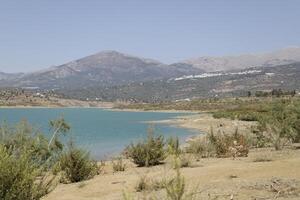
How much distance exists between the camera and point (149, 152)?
19.3 meters

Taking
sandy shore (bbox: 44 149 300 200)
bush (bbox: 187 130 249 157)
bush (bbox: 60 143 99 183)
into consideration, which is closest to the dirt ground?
sandy shore (bbox: 44 149 300 200)

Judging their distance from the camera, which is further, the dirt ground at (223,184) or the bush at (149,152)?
the bush at (149,152)

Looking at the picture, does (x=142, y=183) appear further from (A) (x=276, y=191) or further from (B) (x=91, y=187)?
(A) (x=276, y=191)

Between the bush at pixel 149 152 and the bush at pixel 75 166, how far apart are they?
2498mm

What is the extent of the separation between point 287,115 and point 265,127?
139cm

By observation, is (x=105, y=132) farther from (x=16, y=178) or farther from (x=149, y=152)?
(x=16, y=178)

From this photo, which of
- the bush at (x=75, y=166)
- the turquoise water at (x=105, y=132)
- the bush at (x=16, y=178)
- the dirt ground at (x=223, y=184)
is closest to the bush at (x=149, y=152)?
the turquoise water at (x=105, y=132)

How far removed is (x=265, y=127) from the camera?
28781 millimetres

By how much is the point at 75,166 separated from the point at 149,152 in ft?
10.9

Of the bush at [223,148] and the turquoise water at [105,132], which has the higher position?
the bush at [223,148]

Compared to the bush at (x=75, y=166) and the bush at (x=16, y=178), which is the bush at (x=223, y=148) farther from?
the bush at (x=16, y=178)

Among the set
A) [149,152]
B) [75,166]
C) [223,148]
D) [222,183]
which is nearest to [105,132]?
[223,148]

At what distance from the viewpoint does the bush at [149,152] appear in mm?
19250


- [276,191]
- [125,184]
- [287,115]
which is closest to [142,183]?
[125,184]
